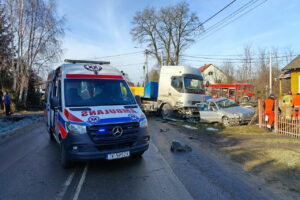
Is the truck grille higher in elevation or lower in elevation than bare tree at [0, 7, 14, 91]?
lower

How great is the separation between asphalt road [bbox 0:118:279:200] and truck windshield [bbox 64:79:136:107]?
1525 millimetres

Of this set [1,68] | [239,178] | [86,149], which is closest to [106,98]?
[86,149]

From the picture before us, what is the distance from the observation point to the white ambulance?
481 centimetres

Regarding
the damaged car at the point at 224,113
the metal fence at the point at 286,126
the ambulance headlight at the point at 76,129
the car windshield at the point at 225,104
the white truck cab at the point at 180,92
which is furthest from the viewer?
the white truck cab at the point at 180,92

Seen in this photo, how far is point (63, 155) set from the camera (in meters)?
5.30

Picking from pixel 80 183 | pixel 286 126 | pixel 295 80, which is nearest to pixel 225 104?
pixel 286 126

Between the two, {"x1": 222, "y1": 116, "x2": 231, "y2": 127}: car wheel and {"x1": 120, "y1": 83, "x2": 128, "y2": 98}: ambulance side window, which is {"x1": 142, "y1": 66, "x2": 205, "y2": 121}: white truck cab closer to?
{"x1": 222, "y1": 116, "x2": 231, "y2": 127}: car wheel

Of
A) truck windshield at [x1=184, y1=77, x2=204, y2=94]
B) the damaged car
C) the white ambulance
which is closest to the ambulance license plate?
the white ambulance

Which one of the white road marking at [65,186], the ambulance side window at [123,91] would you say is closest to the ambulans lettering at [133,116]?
the ambulance side window at [123,91]

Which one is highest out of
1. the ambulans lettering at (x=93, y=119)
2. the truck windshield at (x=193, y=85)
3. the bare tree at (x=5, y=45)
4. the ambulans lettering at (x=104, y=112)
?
the bare tree at (x=5, y=45)

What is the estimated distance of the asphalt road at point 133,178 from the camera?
4.07 metres

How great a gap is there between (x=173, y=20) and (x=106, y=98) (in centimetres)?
3506

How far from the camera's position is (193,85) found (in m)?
14.8

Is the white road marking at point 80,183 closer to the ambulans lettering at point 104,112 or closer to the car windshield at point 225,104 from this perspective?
the ambulans lettering at point 104,112
